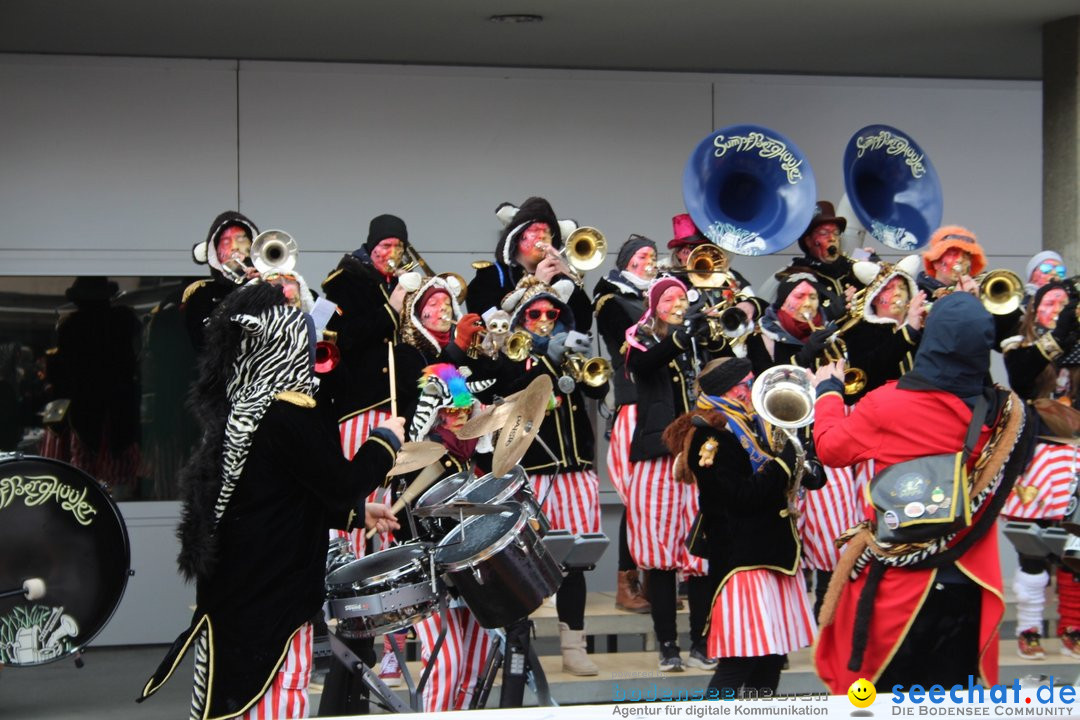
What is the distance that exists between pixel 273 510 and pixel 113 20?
4088 millimetres

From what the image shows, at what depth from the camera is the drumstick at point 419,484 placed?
566cm

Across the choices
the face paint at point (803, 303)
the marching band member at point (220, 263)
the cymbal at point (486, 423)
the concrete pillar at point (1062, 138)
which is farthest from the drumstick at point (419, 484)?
the concrete pillar at point (1062, 138)

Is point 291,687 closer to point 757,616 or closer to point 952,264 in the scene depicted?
point 757,616

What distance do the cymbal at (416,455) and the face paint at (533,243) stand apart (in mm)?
2583

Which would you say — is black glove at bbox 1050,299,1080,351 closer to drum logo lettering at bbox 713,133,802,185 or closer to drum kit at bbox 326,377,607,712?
drum logo lettering at bbox 713,133,802,185

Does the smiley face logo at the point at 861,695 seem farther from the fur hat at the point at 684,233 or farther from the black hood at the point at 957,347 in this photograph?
the fur hat at the point at 684,233

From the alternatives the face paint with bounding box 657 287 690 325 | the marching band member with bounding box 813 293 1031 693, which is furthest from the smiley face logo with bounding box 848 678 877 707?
the face paint with bounding box 657 287 690 325

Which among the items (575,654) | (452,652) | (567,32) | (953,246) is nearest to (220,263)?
(567,32)

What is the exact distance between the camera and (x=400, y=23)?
799cm

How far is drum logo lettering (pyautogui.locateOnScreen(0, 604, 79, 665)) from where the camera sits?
6.09 m

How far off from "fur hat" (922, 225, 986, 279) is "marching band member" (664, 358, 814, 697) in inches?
101

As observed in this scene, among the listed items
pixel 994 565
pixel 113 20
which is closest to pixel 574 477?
pixel 994 565

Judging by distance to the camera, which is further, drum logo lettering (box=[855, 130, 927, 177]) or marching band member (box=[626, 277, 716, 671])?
drum logo lettering (box=[855, 130, 927, 177])

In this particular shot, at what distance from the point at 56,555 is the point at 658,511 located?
2574 mm
